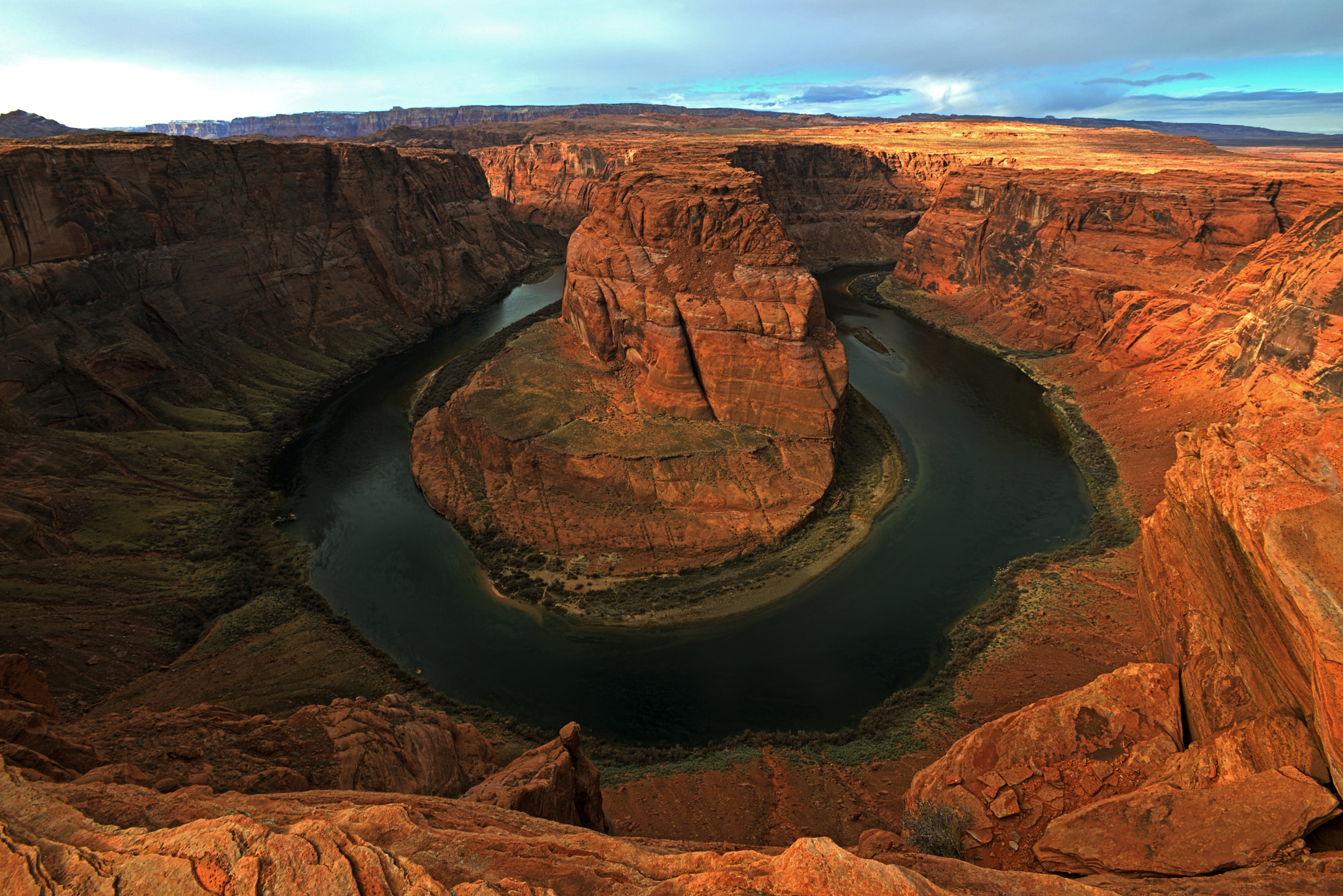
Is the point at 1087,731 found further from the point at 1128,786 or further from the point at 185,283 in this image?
the point at 185,283

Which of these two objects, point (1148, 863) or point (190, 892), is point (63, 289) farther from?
point (1148, 863)

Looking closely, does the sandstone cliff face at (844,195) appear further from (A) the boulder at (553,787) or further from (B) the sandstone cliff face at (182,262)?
(A) the boulder at (553,787)

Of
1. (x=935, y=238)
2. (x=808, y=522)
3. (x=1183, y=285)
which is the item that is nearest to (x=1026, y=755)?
(x=808, y=522)

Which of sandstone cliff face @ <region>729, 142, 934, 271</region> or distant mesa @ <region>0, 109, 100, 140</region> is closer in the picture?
sandstone cliff face @ <region>729, 142, 934, 271</region>

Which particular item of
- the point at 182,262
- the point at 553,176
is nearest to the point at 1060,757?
the point at 182,262

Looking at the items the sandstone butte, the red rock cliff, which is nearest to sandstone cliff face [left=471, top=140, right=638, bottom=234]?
the sandstone butte

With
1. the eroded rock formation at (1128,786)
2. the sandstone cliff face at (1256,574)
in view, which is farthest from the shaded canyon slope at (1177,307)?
the eroded rock formation at (1128,786)

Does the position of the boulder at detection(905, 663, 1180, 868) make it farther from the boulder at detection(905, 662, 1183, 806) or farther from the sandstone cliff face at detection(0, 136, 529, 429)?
the sandstone cliff face at detection(0, 136, 529, 429)
